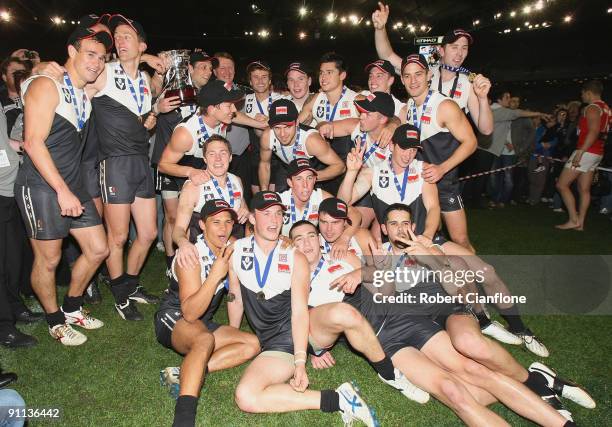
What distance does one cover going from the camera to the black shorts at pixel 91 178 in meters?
4.38

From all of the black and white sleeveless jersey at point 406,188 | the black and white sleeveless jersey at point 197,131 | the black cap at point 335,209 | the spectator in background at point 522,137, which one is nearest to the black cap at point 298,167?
the black cap at point 335,209

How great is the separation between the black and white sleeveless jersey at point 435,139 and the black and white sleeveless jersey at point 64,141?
3093mm

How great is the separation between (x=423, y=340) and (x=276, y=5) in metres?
17.3

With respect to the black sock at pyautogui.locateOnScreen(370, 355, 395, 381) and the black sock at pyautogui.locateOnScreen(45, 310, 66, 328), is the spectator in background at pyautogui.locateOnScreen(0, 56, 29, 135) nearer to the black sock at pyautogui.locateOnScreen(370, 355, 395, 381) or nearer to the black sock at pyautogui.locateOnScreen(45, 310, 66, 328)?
the black sock at pyautogui.locateOnScreen(45, 310, 66, 328)

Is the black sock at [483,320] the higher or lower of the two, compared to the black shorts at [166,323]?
lower

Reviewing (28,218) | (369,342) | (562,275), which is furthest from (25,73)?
(562,275)

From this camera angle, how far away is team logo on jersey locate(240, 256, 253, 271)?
352 centimetres

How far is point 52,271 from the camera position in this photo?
3818 millimetres

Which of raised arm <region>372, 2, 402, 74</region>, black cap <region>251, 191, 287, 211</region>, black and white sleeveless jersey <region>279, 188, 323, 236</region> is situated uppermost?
raised arm <region>372, 2, 402, 74</region>

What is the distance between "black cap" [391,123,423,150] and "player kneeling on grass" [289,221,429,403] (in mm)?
1111

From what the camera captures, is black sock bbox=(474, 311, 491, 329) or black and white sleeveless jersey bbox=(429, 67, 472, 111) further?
black and white sleeveless jersey bbox=(429, 67, 472, 111)

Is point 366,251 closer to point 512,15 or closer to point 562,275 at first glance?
point 562,275

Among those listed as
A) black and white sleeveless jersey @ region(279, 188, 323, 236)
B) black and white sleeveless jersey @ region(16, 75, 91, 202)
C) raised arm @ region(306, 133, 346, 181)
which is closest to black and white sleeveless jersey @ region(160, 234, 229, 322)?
black and white sleeveless jersey @ region(279, 188, 323, 236)

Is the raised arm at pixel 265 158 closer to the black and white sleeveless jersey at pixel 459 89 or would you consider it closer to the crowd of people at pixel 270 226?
the crowd of people at pixel 270 226
